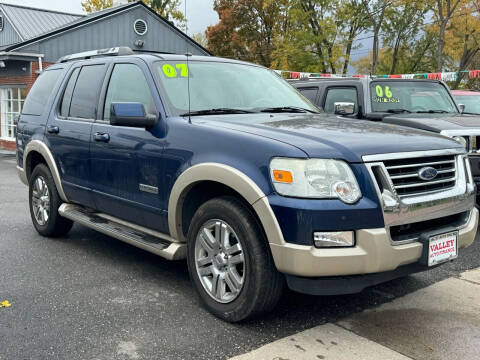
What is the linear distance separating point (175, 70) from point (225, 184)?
143cm

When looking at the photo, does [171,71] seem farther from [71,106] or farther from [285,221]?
[285,221]

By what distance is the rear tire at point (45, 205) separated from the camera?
5539mm

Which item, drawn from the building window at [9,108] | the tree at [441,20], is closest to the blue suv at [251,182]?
the building window at [9,108]

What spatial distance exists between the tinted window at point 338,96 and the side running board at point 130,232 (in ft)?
12.8

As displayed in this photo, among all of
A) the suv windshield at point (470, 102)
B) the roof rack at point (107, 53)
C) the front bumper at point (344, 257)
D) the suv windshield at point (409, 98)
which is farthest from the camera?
the suv windshield at point (470, 102)

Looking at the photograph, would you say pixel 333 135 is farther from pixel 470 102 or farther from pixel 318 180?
pixel 470 102

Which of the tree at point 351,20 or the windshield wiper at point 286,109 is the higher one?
the tree at point 351,20

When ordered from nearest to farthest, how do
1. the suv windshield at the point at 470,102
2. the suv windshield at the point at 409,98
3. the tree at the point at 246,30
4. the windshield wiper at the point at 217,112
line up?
1. the windshield wiper at the point at 217,112
2. the suv windshield at the point at 409,98
3. the suv windshield at the point at 470,102
4. the tree at the point at 246,30

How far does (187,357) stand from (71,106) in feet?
10.3

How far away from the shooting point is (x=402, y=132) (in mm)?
3701

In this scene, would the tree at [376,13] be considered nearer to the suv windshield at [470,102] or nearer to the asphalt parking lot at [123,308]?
the suv windshield at [470,102]

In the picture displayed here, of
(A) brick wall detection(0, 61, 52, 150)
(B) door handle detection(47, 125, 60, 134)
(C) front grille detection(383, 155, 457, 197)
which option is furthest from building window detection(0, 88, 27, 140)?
(C) front grille detection(383, 155, 457, 197)

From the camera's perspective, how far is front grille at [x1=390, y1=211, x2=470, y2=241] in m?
3.19

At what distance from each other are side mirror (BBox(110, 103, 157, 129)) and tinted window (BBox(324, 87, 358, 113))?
4083 mm
